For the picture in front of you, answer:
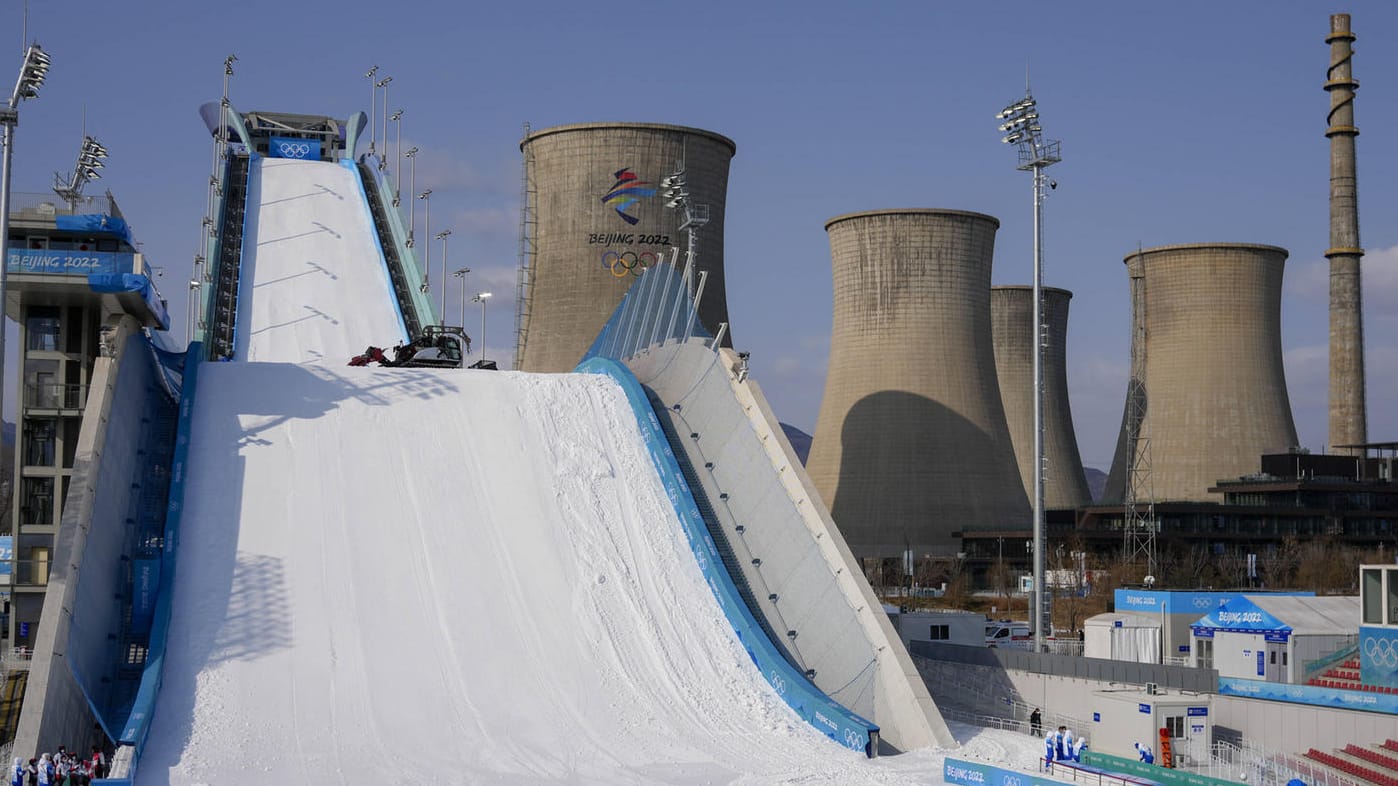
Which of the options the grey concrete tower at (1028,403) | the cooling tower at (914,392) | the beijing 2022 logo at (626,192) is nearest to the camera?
the beijing 2022 logo at (626,192)

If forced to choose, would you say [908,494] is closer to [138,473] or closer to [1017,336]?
[1017,336]

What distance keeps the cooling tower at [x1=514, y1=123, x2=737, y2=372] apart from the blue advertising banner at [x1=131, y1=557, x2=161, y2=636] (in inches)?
1062

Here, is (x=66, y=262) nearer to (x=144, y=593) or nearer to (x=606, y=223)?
(x=144, y=593)

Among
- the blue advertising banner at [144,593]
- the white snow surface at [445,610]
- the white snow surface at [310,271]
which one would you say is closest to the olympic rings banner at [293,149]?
the white snow surface at [310,271]

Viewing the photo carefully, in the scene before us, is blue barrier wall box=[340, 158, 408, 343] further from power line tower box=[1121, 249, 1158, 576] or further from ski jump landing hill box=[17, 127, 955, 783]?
power line tower box=[1121, 249, 1158, 576]

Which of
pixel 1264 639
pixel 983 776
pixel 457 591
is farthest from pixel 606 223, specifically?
pixel 983 776

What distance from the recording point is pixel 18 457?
26.0 metres

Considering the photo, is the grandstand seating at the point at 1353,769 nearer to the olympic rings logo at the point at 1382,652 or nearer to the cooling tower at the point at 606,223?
the olympic rings logo at the point at 1382,652

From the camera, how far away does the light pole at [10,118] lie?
1869 centimetres

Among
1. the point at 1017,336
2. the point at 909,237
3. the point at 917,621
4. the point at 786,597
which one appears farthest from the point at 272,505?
the point at 1017,336

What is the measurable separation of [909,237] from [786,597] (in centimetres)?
2992

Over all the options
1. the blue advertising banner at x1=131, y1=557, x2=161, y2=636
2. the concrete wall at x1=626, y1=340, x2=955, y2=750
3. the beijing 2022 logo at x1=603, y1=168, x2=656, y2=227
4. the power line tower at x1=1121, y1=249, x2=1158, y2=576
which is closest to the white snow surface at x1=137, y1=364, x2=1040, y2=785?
the blue advertising banner at x1=131, y1=557, x2=161, y2=636

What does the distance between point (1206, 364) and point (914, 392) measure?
13072 mm

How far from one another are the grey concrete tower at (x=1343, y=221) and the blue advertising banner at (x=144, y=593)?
Result: 58.3 m
